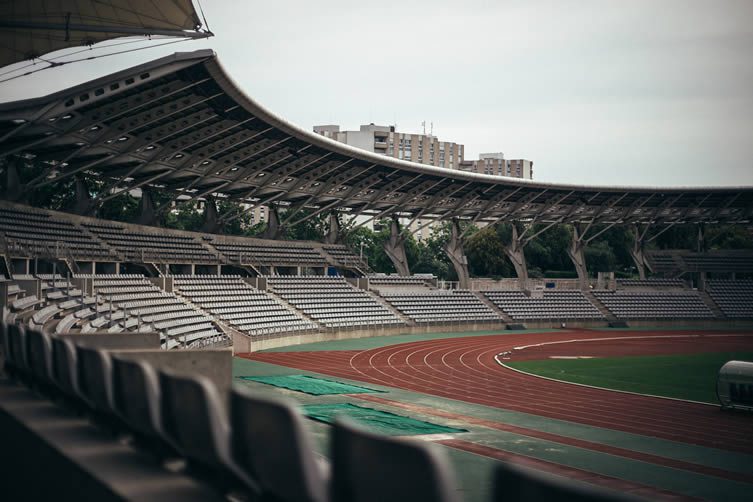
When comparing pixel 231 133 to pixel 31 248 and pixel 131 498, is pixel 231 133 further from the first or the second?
pixel 131 498

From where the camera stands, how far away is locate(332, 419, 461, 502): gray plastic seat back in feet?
7.11

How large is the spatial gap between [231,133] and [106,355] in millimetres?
40661

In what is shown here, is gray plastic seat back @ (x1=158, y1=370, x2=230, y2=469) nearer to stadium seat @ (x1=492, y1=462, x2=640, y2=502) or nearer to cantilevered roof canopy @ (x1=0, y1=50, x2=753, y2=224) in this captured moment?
stadium seat @ (x1=492, y1=462, x2=640, y2=502)

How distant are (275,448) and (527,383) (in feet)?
93.3

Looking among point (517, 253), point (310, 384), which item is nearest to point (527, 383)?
point (310, 384)

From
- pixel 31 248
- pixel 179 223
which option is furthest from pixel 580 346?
pixel 179 223

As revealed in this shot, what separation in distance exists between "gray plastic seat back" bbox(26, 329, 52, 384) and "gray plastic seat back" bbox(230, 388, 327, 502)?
340 cm

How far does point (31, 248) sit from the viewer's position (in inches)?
1387

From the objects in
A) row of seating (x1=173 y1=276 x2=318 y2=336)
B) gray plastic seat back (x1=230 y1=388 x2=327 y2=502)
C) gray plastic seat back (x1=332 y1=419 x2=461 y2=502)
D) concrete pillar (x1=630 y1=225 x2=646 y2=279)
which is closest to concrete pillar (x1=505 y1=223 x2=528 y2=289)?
concrete pillar (x1=630 y1=225 x2=646 y2=279)

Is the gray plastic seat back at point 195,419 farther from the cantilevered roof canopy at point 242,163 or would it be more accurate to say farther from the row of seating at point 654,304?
the row of seating at point 654,304

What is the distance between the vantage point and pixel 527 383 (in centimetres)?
3017

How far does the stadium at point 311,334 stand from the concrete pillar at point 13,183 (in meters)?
0.10

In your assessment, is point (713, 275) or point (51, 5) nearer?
point (51, 5)

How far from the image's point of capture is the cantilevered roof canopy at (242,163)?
34094 millimetres
